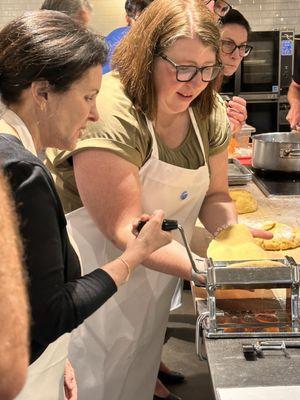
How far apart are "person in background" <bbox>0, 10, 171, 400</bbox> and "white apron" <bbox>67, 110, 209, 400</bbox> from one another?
1.41 ft

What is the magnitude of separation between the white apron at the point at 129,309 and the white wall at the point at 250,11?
4168 millimetres

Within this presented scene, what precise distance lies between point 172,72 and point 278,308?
2.12ft

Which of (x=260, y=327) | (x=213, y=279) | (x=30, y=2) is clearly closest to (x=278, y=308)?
(x=260, y=327)

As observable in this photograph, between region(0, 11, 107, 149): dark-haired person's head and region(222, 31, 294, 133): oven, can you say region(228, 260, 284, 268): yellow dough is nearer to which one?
region(0, 11, 107, 149): dark-haired person's head

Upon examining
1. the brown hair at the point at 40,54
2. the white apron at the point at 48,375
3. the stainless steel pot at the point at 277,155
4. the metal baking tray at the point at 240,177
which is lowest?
the white apron at the point at 48,375

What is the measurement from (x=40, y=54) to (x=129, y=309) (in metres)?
0.91

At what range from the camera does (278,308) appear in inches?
50.4

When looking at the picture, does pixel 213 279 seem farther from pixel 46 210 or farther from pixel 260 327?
pixel 46 210

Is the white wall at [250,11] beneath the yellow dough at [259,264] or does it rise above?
above

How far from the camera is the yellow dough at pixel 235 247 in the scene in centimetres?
138

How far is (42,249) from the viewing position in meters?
1.00

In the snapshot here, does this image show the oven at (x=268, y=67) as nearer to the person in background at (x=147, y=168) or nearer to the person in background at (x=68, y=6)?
the person in background at (x=68, y=6)

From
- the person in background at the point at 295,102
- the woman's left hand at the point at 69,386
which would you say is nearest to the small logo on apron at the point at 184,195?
the woman's left hand at the point at 69,386

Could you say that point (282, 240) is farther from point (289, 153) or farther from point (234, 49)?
point (234, 49)
